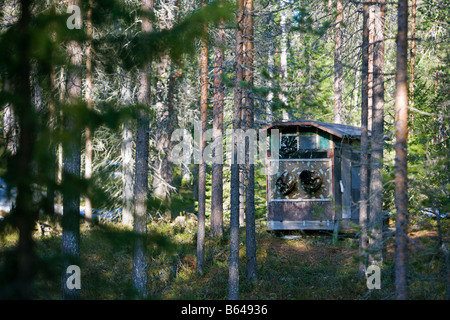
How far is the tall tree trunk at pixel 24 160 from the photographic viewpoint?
344 cm

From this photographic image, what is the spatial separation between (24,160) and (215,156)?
12.1 meters

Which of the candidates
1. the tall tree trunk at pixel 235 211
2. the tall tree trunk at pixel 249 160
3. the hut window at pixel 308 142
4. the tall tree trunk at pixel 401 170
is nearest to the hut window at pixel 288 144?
the hut window at pixel 308 142

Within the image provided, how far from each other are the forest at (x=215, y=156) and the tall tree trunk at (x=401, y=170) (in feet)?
0.08

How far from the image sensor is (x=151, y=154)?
70.3 feet

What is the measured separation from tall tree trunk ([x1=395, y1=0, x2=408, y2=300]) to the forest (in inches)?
0.9

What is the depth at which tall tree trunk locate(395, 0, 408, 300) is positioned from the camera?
7820 mm

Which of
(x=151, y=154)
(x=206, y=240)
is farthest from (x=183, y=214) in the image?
(x=206, y=240)

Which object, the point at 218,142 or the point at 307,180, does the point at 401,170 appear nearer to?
the point at 218,142

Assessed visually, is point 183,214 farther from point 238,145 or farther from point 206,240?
point 238,145

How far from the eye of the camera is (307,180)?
18.2m

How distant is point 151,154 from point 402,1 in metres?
15.0

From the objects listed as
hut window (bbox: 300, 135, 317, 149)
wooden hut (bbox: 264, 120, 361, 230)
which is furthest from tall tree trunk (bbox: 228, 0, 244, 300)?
hut window (bbox: 300, 135, 317, 149)

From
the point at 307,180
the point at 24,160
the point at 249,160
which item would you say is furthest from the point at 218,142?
the point at 24,160

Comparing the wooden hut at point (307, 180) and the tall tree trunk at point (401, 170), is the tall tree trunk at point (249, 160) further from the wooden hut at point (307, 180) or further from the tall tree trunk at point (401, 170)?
the tall tree trunk at point (401, 170)
